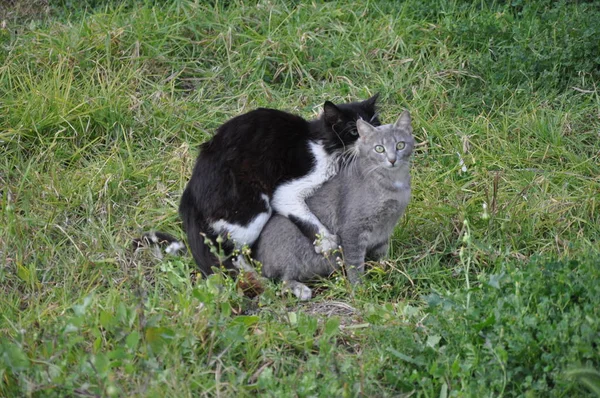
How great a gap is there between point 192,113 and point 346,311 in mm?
2193

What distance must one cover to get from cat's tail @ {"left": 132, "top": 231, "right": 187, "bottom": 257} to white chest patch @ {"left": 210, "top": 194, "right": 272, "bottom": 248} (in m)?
0.33

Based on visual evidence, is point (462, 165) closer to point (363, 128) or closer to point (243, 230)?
point (363, 128)

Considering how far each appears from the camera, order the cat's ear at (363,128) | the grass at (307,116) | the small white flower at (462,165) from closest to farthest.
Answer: the grass at (307,116) < the cat's ear at (363,128) < the small white flower at (462,165)

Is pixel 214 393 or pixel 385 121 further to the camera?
pixel 385 121

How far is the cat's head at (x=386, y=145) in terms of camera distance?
4.39 m

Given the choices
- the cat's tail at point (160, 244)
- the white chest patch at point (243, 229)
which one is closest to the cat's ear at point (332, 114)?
the white chest patch at point (243, 229)

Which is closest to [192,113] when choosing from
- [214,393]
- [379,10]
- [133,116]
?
[133,116]

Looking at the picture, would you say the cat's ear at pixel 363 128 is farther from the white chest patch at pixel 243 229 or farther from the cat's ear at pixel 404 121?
the white chest patch at pixel 243 229

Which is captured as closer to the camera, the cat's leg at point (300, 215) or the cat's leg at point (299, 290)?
the cat's leg at point (299, 290)

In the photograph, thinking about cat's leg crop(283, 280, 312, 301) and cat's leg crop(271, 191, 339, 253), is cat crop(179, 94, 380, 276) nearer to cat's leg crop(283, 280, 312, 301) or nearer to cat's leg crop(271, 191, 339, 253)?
cat's leg crop(271, 191, 339, 253)

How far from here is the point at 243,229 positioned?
4457 millimetres

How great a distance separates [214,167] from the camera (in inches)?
176

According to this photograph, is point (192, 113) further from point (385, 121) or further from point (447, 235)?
point (447, 235)

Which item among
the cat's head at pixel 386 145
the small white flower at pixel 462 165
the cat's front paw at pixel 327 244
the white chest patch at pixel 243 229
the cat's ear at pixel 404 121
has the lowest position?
the small white flower at pixel 462 165
